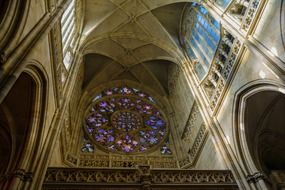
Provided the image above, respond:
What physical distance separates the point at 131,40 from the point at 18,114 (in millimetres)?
7931

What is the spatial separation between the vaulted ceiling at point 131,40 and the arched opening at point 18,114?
16.5 ft

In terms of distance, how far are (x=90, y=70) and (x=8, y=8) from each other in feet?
31.9

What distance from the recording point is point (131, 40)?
1366 centimetres

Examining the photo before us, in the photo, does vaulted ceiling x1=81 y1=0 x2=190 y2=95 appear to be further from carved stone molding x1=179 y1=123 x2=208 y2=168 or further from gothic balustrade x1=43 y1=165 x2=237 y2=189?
gothic balustrade x1=43 y1=165 x2=237 y2=189

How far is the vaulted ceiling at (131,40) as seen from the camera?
494 inches

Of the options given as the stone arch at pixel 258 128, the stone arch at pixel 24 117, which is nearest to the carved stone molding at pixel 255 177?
the stone arch at pixel 258 128

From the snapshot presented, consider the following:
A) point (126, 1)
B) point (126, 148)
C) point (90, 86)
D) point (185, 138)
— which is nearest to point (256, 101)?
point (185, 138)

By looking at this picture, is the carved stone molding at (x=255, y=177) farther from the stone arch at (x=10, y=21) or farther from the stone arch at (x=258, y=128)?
the stone arch at (x=10, y=21)

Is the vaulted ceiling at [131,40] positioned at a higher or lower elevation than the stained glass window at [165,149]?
higher

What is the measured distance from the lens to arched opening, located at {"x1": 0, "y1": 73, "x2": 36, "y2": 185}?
6.74 m

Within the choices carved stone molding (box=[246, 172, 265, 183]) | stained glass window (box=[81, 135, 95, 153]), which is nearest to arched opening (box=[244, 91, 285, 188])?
carved stone molding (box=[246, 172, 265, 183])

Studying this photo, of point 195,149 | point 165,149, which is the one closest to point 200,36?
point 195,149

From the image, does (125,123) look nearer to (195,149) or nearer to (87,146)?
(87,146)

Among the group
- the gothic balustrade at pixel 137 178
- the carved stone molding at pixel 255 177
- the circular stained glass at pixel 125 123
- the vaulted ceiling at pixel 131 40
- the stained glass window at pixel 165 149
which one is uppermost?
the vaulted ceiling at pixel 131 40
